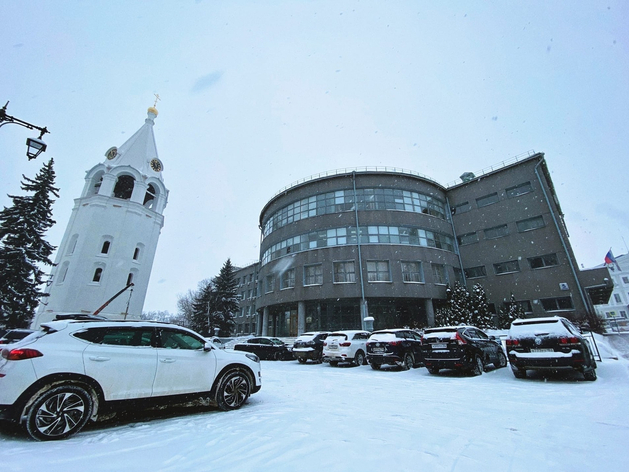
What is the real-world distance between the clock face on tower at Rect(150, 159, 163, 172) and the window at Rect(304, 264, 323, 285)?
29.3m

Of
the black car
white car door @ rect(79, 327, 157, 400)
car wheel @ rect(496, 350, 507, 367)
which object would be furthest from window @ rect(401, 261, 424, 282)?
white car door @ rect(79, 327, 157, 400)

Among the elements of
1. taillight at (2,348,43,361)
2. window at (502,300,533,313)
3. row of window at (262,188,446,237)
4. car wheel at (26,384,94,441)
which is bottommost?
car wheel at (26,384,94,441)

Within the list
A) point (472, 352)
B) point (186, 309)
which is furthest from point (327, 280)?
point (186, 309)

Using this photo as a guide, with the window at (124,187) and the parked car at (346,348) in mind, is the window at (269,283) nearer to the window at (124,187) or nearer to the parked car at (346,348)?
the parked car at (346,348)

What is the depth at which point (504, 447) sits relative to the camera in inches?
137

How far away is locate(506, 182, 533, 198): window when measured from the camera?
1067 inches

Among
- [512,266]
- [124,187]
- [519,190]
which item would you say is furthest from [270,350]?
[124,187]

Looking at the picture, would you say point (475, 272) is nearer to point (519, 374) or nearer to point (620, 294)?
point (519, 374)

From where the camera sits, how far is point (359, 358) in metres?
13.4

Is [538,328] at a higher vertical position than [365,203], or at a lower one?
lower

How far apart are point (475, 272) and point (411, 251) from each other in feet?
25.5

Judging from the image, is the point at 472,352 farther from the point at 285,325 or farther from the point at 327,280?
the point at 285,325

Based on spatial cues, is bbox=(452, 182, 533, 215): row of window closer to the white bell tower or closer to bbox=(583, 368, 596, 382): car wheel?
bbox=(583, 368, 596, 382): car wheel

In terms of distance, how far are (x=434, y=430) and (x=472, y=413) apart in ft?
4.63
